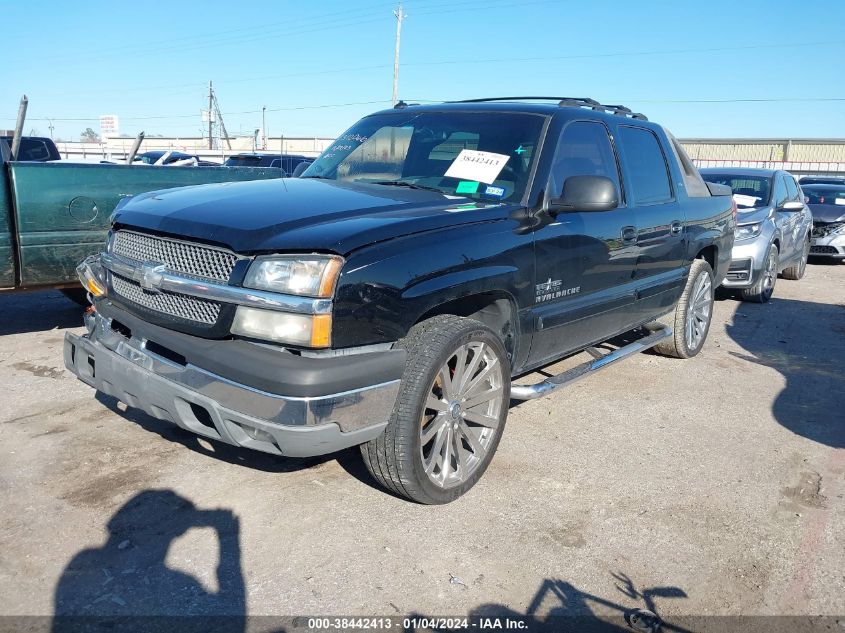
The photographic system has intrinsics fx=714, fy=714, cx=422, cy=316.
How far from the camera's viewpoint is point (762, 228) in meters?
8.66

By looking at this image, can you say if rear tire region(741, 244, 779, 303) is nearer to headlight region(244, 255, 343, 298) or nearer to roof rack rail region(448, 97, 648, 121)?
roof rack rail region(448, 97, 648, 121)

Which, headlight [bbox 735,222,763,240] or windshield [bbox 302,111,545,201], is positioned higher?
windshield [bbox 302,111,545,201]

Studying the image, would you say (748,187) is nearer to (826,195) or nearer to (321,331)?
(826,195)

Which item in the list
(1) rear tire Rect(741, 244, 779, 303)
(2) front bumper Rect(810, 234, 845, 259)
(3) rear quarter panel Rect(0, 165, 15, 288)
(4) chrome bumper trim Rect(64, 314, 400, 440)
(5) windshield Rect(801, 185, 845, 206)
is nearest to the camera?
(4) chrome bumper trim Rect(64, 314, 400, 440)

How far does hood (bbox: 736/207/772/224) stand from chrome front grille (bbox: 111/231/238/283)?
742 centimetres

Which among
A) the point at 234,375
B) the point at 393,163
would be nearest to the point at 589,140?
the point at 393,163

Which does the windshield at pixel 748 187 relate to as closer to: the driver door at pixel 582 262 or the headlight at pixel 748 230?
the headlight at pixel 748 230

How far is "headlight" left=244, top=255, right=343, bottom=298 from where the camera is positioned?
2.73 meters

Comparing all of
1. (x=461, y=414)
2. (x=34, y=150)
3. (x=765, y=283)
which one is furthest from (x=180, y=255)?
(x=34, y=150)

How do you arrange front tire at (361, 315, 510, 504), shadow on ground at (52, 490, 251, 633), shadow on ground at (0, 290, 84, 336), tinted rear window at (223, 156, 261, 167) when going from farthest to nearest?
tinted rear window at (223, 156, 261, 167) < shadow on ground at (0, 290, 84, 336) < front tire at (361, 315, 510, 504) < shadow on ground at (52, 490, 251, 633)

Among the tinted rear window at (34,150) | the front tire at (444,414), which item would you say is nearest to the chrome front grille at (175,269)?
the front tire at (444,414)

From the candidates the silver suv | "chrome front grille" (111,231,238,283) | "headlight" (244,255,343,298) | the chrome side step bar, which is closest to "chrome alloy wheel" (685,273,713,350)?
the chrome side step bar

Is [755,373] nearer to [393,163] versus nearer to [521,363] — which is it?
[521,363]

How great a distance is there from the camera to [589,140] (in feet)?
14.3
